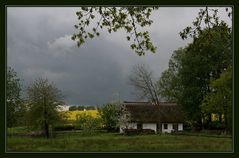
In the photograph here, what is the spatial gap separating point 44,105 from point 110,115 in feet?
19.3

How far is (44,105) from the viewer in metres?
31.7

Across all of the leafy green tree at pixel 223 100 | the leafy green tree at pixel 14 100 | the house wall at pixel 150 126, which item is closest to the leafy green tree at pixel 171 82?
the house wall at pixel 150 126

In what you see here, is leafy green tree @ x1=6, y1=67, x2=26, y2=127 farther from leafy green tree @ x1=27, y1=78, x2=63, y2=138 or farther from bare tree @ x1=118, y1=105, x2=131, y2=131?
bare tree @ x1=118, y1=105, x2=131, y2=131

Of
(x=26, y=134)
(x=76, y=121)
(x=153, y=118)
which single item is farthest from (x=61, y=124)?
(x=153, y=118)

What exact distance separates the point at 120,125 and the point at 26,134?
1103 centimetres

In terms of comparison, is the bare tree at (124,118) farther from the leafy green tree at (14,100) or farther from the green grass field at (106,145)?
the leafy green tree at (14,100)

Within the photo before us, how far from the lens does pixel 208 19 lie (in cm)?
531

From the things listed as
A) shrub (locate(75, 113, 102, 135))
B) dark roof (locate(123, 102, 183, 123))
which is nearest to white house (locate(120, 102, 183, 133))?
dark roof (locate(123, 102, 183, 123))

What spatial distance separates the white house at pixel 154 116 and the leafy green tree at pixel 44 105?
405 inches

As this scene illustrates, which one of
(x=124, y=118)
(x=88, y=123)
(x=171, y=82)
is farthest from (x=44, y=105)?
(x=171, y=82)

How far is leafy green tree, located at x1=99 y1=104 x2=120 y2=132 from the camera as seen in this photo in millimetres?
32500

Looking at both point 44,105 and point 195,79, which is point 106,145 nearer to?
point 44,105

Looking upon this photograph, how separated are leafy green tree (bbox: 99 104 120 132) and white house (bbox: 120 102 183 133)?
3178 mm
